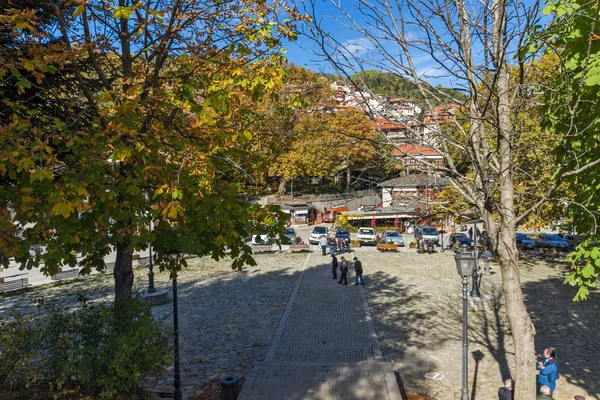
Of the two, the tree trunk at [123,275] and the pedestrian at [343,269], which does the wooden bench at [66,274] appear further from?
the tree trunk at [123,275]

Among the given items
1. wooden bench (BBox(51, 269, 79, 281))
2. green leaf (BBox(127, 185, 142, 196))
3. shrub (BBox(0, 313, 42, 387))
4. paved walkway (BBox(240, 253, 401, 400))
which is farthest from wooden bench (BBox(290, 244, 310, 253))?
green leaf (BBox(127, 185, 142, 196))

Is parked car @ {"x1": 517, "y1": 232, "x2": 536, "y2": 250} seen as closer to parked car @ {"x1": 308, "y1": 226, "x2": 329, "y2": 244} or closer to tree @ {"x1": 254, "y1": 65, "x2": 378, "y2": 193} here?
parked car @ {"x1": 308, "y1": 226, "x2": 329, "y2": 244}

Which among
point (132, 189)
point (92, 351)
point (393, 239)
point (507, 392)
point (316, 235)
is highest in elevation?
point (132, 189)

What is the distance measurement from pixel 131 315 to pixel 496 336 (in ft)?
33.6

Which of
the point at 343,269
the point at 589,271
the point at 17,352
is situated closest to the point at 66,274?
the point at 343,269

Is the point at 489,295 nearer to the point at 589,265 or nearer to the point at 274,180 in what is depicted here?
the point at 589,265

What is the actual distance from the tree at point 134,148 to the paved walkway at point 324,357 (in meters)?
3.36

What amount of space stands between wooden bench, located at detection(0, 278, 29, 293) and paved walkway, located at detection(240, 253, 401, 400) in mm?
12997

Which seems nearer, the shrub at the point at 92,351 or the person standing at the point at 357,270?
the shrub at the point at 92,351

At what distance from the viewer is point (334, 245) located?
2739 cm

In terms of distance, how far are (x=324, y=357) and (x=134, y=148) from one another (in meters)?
6.95

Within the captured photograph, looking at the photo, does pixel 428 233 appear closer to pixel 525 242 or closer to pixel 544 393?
pixel 525 242

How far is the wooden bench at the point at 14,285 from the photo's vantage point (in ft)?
62.5

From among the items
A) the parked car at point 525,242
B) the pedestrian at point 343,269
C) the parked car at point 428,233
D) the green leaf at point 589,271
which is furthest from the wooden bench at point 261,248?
the green leaf at point 589,271
